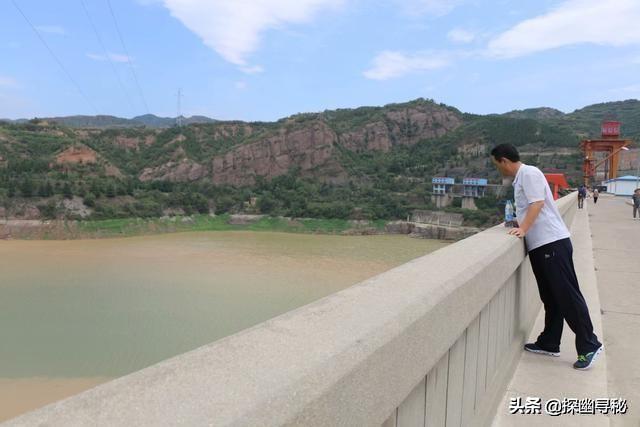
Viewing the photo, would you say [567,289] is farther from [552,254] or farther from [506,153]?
[506,153]

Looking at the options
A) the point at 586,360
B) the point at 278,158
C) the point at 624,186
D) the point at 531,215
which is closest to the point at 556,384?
the point at 586,360

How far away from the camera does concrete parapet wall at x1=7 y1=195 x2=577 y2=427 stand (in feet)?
2.91

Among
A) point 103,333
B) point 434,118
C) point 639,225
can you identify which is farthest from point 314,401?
point 434,118

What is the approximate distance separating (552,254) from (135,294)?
26.2 metres

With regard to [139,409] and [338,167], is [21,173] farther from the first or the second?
[139,409]

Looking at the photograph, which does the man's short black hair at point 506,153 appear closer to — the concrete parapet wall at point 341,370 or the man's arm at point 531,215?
the man's arm at point 531,215

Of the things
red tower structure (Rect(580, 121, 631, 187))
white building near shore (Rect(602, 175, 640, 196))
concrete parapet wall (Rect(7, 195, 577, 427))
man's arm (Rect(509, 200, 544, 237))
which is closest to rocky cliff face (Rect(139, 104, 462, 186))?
red tower structure (Rect(580, 121, 631, 187))

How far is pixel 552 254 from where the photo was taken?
3.09 meters

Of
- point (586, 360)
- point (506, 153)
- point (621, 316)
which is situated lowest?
point (621, 316)

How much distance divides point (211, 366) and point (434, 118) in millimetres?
110030

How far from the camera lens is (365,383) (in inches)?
47.2

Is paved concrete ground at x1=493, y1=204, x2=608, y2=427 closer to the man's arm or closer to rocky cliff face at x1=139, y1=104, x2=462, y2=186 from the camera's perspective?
the man's arm

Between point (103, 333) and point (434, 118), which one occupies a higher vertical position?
point (434, 118)

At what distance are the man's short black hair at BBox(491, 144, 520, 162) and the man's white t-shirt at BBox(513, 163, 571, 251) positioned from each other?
9cm
